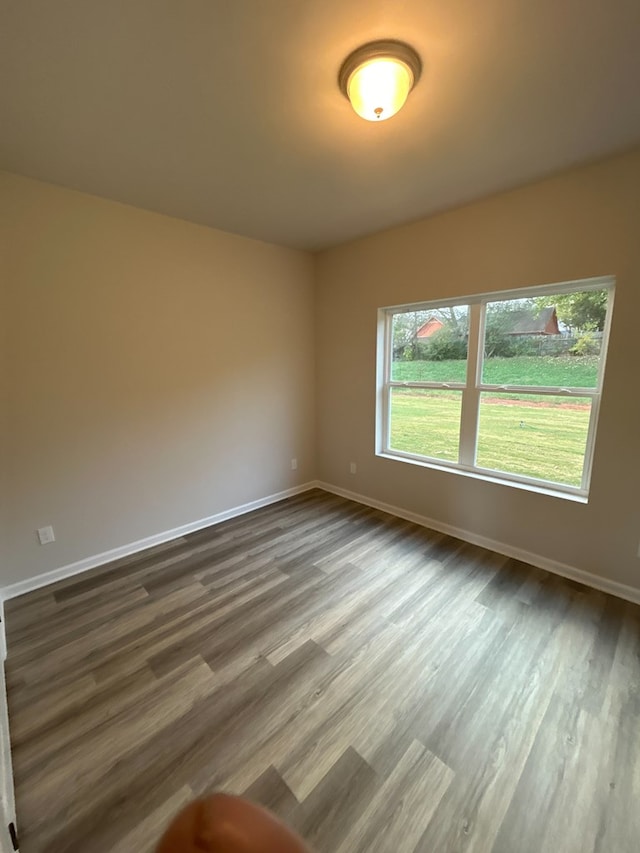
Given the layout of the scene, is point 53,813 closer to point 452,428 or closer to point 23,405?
point 23,405

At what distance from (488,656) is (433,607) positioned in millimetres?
387

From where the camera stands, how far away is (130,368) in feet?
8.63

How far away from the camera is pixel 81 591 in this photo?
232cm

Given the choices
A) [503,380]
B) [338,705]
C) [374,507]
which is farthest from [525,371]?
[338,705]

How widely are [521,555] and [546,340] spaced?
1.57 m

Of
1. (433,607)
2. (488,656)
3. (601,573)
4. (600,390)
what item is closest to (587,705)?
(488,656)

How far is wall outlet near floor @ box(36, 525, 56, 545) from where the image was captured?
7.71ft

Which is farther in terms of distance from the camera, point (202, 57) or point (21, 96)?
point (21, 96)

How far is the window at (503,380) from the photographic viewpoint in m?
2.34

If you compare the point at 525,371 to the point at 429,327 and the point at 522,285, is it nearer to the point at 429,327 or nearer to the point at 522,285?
the point at 522,285

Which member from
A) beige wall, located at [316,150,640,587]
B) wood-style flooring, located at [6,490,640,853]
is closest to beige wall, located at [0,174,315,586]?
wood-style flooring, located at [6,490,640,853]

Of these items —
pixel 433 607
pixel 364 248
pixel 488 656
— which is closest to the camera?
pixel 488 656

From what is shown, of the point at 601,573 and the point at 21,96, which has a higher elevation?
the point at 21,96

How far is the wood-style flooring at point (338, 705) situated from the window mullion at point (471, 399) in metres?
0.88
